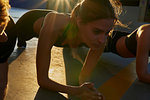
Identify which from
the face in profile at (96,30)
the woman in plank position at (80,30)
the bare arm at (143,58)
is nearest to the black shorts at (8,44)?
the woman in plank position at (80,30)

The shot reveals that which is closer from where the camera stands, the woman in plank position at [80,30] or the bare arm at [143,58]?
the woman in plank position at [80,30]

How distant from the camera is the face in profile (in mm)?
856

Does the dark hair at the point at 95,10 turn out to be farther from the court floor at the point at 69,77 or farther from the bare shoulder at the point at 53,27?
the court floor at the point at 69,77

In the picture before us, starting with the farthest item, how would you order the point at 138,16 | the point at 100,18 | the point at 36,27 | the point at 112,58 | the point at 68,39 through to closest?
the point at 138,16
the point at 112,58
the point at 36,27
the point at 68,39
the point at 100,18

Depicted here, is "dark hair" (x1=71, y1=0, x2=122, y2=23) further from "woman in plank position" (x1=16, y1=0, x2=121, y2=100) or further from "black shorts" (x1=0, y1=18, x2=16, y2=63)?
"black shorts" (x1=0, y1=18, x2=16, y2=63)

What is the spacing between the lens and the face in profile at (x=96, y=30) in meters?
0.86

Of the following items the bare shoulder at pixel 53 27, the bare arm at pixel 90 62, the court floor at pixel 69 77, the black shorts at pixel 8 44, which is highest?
the bare shoulder at pixel 53 27

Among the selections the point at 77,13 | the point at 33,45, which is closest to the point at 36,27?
the point at 33,45

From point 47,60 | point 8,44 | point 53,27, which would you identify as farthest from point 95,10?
point 8,44

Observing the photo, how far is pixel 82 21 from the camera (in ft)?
2.92

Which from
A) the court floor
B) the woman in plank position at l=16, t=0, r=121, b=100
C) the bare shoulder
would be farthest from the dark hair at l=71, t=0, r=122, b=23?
the court floor

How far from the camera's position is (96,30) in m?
0.87

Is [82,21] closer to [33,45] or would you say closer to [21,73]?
[21,73]

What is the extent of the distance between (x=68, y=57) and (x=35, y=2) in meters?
12.5
